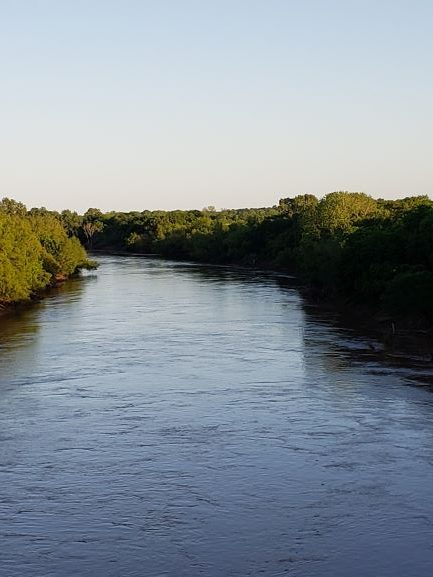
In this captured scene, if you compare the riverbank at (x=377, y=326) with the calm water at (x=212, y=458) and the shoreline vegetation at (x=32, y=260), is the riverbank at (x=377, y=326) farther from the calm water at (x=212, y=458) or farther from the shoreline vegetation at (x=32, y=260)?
the shoreline vegetation at (x=32, y=260)

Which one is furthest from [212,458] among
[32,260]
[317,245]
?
[32,260]

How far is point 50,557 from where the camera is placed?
704 inches

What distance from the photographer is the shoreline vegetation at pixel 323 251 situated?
47875 millimetres

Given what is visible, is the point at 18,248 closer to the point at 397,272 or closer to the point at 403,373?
the point at 397,272

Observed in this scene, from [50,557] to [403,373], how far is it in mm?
21045

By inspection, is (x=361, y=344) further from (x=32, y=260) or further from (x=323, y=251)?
(x=32, y=260)

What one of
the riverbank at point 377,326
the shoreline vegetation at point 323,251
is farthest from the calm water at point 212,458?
the shoreline vegetation at point 323,251

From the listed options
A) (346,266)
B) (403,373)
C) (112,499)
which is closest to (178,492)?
(112,499)

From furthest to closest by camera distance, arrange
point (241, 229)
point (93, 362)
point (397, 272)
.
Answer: point (241, 229) → point (397, 272) → point (93, 362)

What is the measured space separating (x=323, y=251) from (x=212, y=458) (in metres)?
41.8

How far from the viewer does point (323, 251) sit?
6400 cm

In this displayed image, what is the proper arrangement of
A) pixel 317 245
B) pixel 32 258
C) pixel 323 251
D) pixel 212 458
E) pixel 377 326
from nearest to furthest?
pixel 212 458 → pixel 377 326 → pixel 323 251 → pixel 317 245 → pixel 32 258

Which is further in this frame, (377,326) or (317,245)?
(317,245)

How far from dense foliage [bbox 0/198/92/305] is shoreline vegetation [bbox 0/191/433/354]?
0.11 meters
